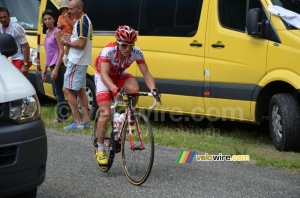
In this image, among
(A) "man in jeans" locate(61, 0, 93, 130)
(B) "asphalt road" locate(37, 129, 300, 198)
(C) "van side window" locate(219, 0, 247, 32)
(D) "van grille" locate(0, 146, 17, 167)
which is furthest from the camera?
(A) "man in jeans" locate(61, 0, 93, 130)

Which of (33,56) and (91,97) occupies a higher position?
(33,56)

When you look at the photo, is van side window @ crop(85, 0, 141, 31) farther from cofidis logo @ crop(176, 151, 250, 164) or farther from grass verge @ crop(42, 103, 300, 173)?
cofidis logo @ crop(176, 151, 250, 164)

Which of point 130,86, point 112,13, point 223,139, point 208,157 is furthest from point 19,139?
point 112,13

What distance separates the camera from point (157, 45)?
33.1 feet

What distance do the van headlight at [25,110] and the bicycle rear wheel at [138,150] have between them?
1.49 meters

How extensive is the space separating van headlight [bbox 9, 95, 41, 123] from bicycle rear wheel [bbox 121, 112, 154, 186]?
58.6 inches

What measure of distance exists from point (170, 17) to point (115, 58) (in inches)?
120

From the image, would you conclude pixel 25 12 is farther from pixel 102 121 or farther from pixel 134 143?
pixel 134 143

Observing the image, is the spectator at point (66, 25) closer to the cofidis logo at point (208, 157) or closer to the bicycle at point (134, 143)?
the cofidis logo at point (208, 157)

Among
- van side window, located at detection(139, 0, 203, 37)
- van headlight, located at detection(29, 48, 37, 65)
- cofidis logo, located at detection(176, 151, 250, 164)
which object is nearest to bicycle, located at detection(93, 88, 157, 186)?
cofidis logo, located at detection(176, 151, 250, 164)

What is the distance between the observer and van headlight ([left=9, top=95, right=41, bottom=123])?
539 cm

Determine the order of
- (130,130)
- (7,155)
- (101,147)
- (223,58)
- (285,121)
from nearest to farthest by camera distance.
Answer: (7,155) → (130,130) → (101,147) → (285,121) → (223,58)

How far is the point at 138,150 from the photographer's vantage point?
709 centimetres

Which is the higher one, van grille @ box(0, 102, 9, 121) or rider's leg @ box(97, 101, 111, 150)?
van grille @ box(0, 102, 9, 121)
